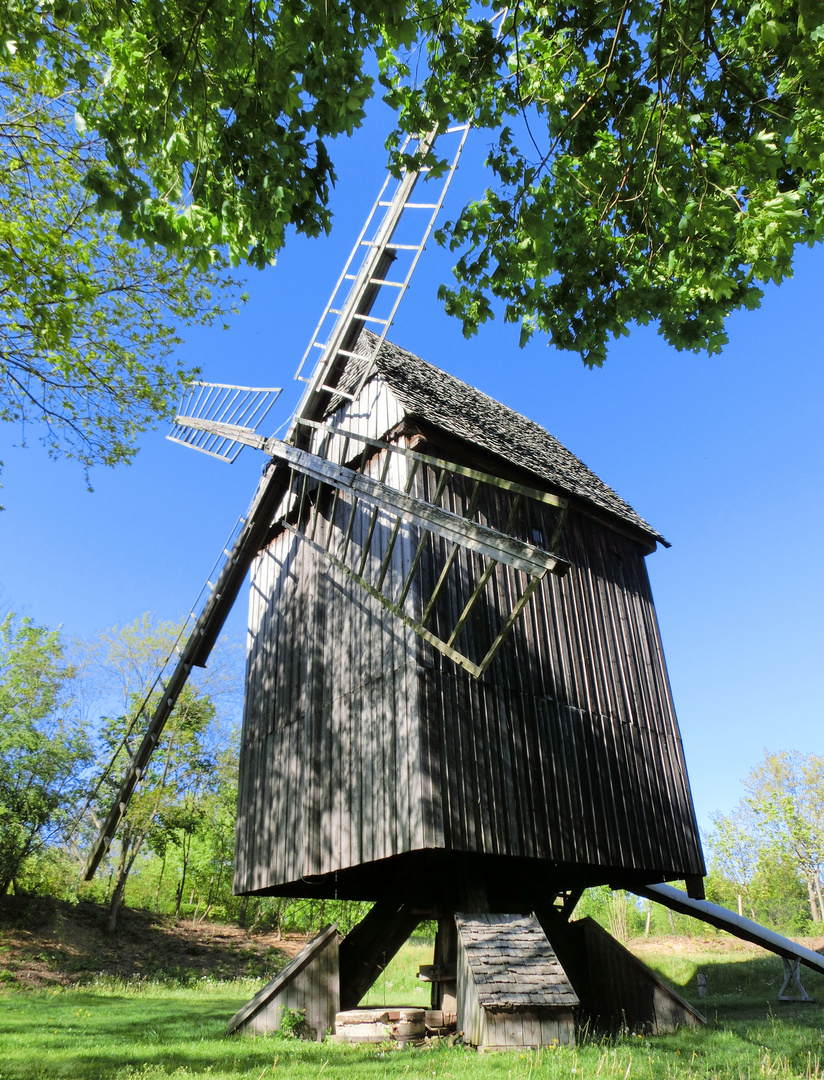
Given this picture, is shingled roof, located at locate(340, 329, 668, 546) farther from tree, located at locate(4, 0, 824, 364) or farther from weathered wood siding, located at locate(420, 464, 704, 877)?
tree, located at locate(4, 0, 824, 364)

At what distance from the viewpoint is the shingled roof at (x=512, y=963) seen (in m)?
8.15

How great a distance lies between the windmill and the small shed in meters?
0.25

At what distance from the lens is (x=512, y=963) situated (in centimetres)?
871

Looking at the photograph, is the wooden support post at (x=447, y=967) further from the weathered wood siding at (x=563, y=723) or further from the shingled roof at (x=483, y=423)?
the shingled roof at (x=483, y=423)

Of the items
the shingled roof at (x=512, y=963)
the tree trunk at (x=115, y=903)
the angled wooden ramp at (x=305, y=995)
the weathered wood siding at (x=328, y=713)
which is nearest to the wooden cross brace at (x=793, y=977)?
the shingled roof at (x=512, y=963)

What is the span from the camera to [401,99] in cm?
645

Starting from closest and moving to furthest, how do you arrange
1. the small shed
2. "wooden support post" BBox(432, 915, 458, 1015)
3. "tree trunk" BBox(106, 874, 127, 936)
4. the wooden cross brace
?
the small shed
"wooden support post" BBox(432, 915, 458, 1015)
the wooden cross brace
"tree trunk" BBox(106, 874, 127, 936)

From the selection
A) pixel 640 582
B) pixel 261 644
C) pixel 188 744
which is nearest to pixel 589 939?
pixel 640 582

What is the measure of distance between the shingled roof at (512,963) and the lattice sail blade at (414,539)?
323 centimetres

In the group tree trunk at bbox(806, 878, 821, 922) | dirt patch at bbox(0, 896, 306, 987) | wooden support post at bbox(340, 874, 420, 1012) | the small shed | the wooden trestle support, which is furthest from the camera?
tree trunk at bbox(806, 878, 821, 922)

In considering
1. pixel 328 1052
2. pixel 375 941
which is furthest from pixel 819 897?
pixel 328 1052

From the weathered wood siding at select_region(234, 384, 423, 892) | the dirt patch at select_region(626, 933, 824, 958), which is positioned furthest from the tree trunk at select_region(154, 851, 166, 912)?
the weathered wood siding at select_region(234, 384, 423, 892)

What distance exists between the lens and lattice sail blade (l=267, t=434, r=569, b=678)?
28.2 feet

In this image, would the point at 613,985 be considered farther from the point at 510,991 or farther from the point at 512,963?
the point at 510,991
